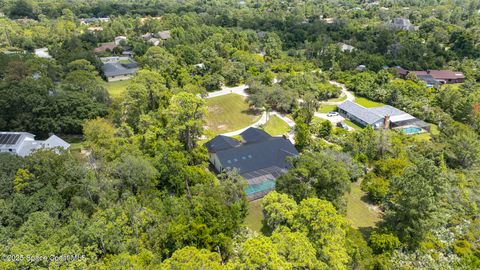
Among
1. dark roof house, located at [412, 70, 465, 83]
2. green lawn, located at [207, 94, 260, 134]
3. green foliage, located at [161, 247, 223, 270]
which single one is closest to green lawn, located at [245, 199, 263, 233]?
green foliage, located at [161, 247, 223, 270]

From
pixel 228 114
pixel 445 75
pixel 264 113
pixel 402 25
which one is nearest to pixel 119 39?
pixel 228 114

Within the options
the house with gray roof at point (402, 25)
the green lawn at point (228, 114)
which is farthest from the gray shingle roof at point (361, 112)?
the house with gray roof at point (402, 25)

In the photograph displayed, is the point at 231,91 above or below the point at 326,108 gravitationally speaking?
above

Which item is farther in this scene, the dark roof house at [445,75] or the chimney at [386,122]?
the dark roof house at [445,75]

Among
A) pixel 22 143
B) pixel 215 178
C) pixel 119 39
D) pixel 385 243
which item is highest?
pixel 119 39

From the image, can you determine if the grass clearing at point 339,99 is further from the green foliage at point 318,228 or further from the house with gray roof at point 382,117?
the green foliage at point 318,228

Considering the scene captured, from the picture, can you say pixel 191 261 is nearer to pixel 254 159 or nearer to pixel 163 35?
pixel 254 159
